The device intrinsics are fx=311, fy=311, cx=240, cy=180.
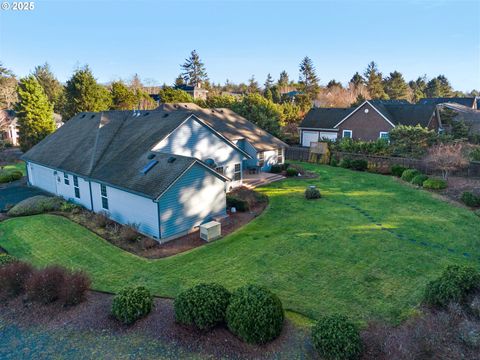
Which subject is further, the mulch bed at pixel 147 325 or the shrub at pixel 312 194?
the shrub at pixel 312 194

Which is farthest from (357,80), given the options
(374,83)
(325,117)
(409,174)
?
(409,174)

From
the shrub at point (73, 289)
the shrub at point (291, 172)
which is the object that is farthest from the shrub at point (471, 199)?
the shrub at point (73, 289)

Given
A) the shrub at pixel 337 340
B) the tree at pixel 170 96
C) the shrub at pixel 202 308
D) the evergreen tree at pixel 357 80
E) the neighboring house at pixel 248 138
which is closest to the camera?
the shrub at pixel 337 340

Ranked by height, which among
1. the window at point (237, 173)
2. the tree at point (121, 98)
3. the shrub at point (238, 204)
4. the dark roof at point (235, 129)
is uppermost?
the tree at point (121, 98)

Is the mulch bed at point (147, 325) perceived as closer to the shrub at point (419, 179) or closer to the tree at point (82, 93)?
the shrub at point (419, 179)

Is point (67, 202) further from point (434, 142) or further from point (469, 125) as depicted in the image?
point (469, 125)

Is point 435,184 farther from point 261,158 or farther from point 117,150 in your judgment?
point 117,150

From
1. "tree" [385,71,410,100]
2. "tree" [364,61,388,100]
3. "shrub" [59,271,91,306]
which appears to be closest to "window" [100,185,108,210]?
"shrub" [59,271,91,306]
